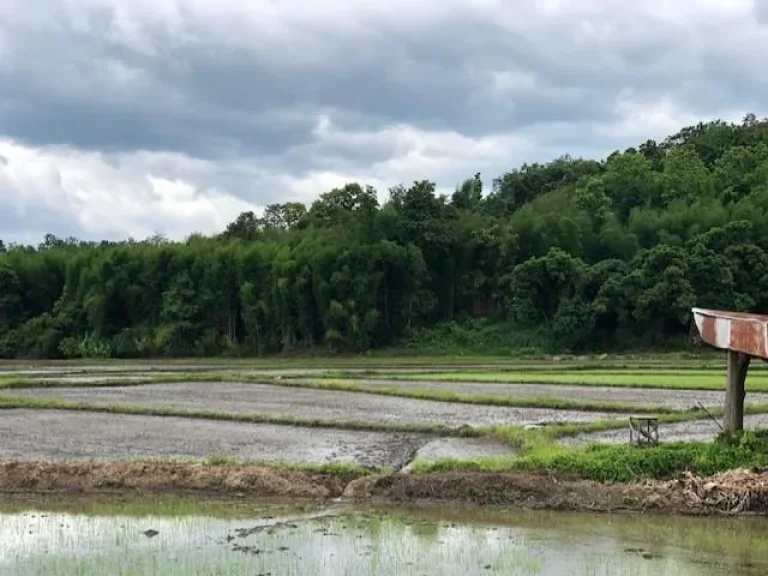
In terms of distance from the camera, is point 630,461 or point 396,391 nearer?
point 630,461

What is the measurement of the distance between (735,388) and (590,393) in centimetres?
1070

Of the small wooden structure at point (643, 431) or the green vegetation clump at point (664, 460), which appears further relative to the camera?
the small wooden structure at point (643, 431)

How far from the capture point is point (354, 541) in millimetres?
8578

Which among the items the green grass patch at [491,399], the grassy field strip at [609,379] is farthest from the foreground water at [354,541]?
the grassy field strip at [609,379]

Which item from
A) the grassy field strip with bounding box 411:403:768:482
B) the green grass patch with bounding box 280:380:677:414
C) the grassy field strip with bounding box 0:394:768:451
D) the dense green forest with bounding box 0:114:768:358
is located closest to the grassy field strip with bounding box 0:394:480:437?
the grassy field strip with bounding box 0:394:768:451

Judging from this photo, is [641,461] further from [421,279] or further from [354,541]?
[421,279]

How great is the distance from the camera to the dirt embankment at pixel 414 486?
10273mm

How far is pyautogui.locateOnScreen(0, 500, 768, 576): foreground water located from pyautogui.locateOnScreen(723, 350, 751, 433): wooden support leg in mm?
2049

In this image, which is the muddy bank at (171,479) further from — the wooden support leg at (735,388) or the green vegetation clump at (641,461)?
the wooden support leg at (735,388)

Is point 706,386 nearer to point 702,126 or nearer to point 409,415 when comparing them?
point 409,415

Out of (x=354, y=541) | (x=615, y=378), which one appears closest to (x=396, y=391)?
(x=615, y=378)

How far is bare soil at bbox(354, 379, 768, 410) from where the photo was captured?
19.8 metres

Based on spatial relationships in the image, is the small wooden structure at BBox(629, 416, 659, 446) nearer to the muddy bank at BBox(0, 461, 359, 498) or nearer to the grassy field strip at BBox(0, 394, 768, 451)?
the grassy field strip at BBox(0, 394, 768, 451)

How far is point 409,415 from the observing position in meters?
18.1
